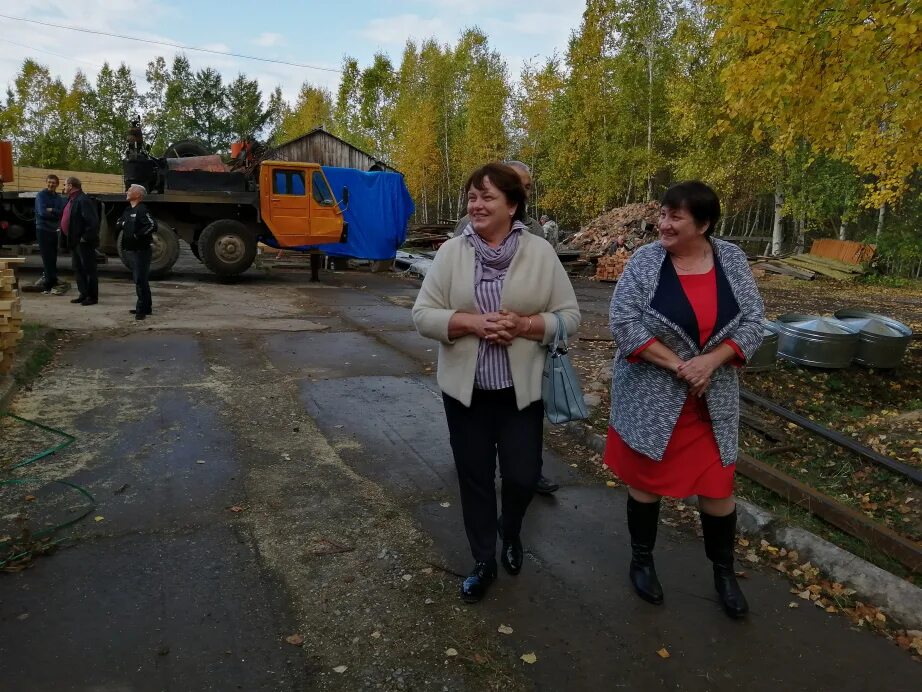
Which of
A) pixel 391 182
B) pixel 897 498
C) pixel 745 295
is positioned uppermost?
pixel 391 182

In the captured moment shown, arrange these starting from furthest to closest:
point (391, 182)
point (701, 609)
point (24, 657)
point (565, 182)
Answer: point (565, 182)
point (391, 182)
point (701, 609)
point (24, 657)

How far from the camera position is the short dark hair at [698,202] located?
268 cm

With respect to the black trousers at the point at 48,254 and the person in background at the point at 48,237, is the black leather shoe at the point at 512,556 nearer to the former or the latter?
the person in background at the point at 48,237

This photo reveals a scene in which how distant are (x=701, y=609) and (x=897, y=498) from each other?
7.90 feet

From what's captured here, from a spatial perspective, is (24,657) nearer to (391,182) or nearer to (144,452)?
(144,452)

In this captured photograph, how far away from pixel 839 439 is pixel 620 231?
16347 millimetres

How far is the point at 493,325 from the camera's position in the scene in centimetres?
260

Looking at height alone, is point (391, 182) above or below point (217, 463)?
above

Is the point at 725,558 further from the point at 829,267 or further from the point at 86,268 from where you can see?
the point at 829,267

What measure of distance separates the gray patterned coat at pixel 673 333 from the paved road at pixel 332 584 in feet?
2.56

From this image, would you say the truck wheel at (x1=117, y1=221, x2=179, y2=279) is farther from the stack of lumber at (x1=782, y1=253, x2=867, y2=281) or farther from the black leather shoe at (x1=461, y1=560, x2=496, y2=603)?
the stack of lumber at (x1=782, y1=253, x2=867, y2=281)

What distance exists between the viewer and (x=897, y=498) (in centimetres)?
445

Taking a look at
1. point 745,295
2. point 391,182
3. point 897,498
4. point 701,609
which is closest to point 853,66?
point 897,498

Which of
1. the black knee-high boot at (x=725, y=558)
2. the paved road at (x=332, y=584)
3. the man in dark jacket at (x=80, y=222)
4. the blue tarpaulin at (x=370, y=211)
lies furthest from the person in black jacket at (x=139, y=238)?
the black knee-high boot at (x=725, y=558)
